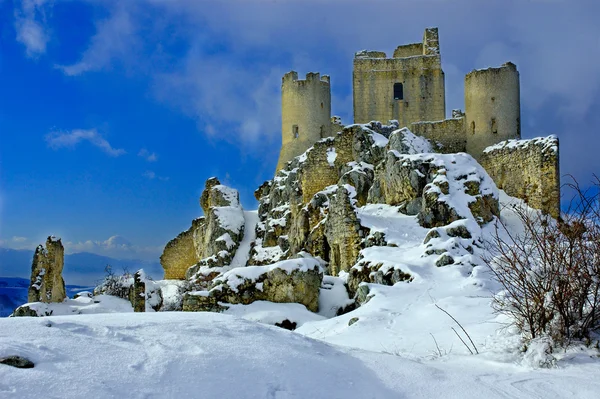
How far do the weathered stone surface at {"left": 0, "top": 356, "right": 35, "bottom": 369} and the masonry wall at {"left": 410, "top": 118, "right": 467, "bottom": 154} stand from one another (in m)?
21.0

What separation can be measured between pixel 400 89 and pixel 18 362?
86.6 ft

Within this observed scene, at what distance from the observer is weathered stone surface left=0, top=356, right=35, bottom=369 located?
3.18 metres

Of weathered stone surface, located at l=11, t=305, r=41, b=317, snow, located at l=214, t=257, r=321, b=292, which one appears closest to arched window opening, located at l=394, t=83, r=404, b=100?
snow, located at l=214, t=257, r=321, b=292

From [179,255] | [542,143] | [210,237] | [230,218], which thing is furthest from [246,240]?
[542,143]

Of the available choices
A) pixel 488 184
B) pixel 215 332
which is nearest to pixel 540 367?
pixel 215 332

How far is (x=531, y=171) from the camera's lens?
17.4 meters

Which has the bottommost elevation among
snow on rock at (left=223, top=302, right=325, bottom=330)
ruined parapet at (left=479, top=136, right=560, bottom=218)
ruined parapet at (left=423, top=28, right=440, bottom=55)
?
snow on rock at (left=223, top=302, right=325, bottom=330)

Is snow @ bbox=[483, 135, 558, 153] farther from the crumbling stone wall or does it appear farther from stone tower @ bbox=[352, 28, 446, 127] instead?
the crumbling stone wall

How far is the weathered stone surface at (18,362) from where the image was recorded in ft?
10.4

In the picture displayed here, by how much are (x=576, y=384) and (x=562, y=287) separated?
1164mm

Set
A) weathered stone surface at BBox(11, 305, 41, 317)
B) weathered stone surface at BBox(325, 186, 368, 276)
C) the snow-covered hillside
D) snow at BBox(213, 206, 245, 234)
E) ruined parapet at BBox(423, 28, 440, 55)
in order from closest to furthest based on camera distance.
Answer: the snow-covered hillside → weathered stone surface at BBox(325, 186, 368, 276) → weathered stone surface at BBox(11, 305, 41, 317) → snow at BBox(213, 206, 245, 234) → ruined parapet at BBox(423, 28, 440, 55)

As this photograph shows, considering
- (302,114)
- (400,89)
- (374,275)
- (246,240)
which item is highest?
(400,89)

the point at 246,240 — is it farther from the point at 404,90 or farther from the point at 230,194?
the point at 404,90

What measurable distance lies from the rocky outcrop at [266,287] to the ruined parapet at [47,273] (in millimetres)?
7871
